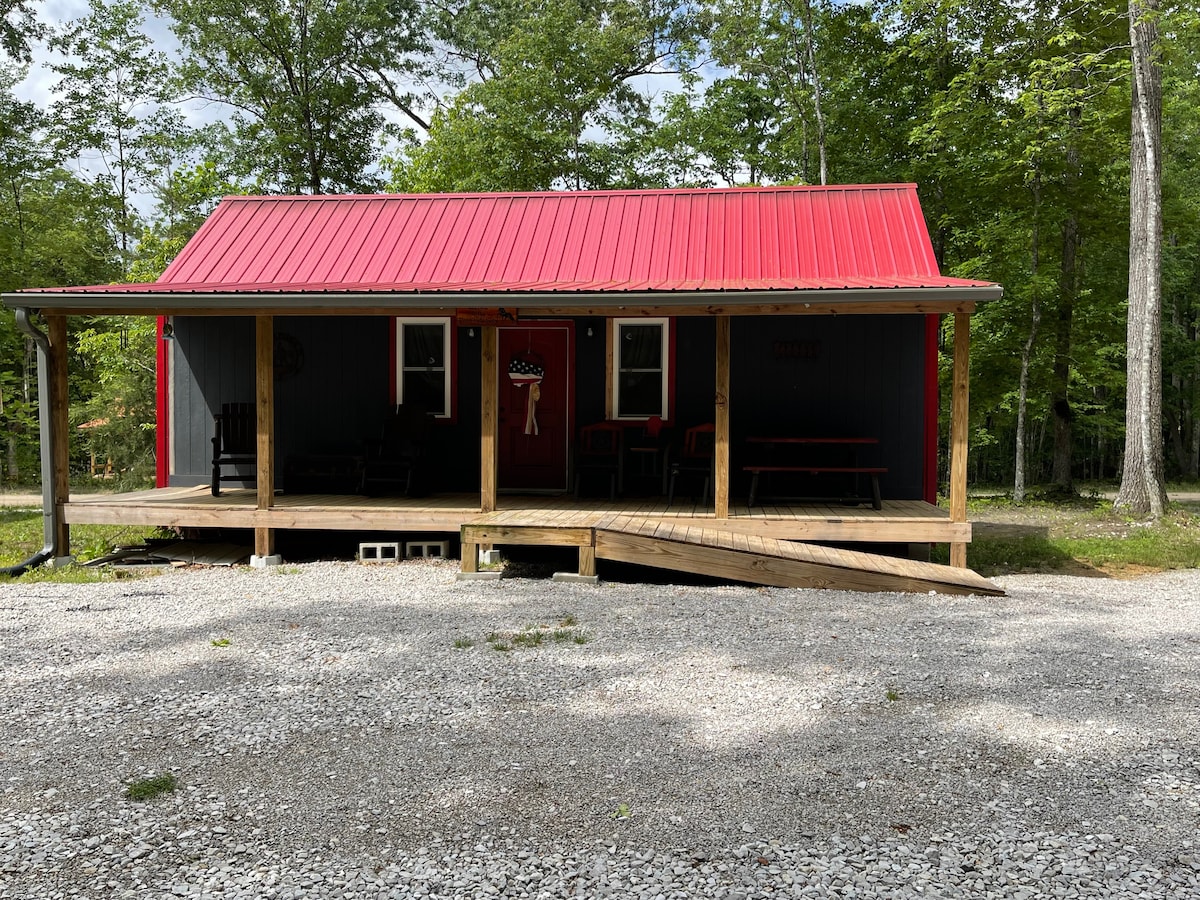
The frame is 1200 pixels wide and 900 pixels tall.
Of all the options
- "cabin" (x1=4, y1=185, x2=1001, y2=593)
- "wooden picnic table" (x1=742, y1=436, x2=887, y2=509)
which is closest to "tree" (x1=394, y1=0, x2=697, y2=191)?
"cabin" (x1=4, y1=185, x2=1001, y2=593)

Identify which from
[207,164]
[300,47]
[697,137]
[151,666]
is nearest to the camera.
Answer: [151,666]

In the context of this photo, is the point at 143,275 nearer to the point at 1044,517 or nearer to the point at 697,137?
the point at 697,137

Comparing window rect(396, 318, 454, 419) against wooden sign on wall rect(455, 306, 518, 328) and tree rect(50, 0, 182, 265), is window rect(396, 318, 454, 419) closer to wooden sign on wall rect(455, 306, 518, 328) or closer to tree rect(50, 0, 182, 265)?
wooden sign on wall rect(455, 306, 518, 328)

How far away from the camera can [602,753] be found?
335 centimetres

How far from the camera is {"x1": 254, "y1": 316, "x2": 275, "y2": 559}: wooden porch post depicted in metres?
7.58

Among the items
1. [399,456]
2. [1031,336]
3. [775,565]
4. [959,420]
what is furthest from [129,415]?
[1031,336]

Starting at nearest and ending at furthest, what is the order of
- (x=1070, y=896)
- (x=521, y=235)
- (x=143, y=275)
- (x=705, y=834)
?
(x=1070, y=896) → (x=705, y=834) → (x=521, y=235) → (x=143, y=275)

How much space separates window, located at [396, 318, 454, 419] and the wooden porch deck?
1.25 meters

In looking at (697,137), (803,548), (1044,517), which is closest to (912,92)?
(697,137)

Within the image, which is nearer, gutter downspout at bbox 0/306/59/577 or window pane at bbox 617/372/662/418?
gutter downspout at bbox 0/306/59/577

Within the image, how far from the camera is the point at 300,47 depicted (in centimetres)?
2280

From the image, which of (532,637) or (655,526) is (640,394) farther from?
(532,637)

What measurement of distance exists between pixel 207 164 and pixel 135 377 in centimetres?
572

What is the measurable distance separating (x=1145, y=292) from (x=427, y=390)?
9.06 metres
